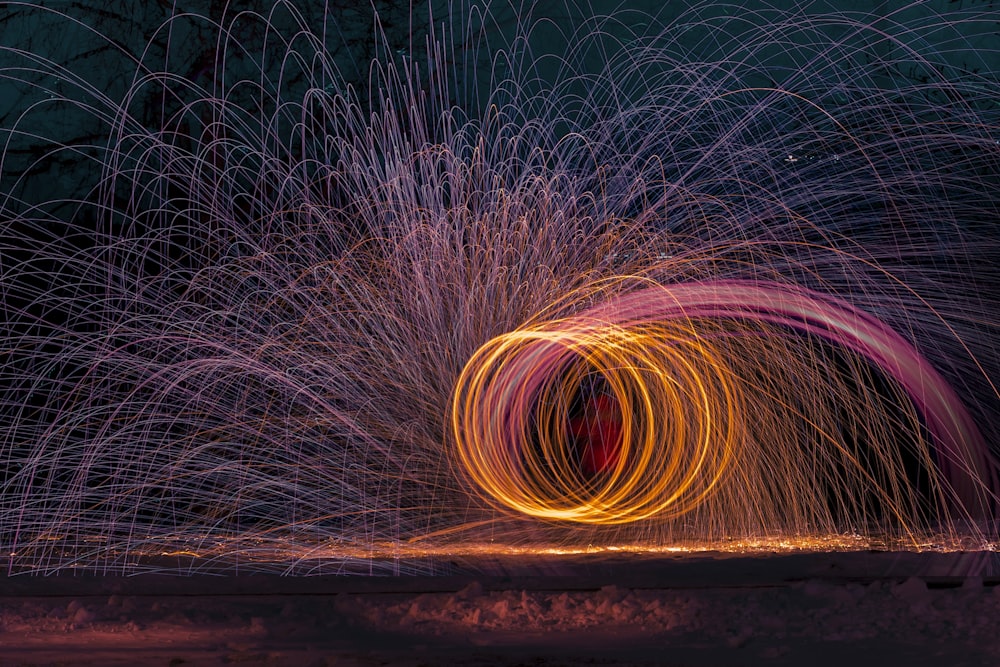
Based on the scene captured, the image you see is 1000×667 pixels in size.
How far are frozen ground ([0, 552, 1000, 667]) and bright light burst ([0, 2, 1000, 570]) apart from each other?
5.06ft

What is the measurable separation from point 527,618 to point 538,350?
163 inches

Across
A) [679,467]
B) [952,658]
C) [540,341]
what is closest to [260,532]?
[540,341]

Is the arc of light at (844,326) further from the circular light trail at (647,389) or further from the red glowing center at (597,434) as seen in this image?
the red glowing center at (597,434)

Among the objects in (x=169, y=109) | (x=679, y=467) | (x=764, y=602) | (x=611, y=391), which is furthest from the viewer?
(x=169, y=109)

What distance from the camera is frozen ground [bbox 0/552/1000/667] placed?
572 centimetres

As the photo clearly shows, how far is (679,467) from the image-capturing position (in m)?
10.0

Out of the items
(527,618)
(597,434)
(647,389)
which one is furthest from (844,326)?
(527,618)

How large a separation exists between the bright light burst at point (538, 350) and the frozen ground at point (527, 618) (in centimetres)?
154

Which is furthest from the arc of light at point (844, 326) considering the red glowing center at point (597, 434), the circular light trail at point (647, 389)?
the red glowing center at point (597, 434)

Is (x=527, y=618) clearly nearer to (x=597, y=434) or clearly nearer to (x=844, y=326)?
(x=597, y=434)

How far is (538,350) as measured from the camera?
34.0 feet

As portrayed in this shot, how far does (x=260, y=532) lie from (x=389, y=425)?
1.39 meters

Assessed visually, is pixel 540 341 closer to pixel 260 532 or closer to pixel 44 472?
pixel 260 532

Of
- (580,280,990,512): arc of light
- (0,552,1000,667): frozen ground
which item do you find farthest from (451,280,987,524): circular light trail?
(0,552,1000,667): frozen ground
